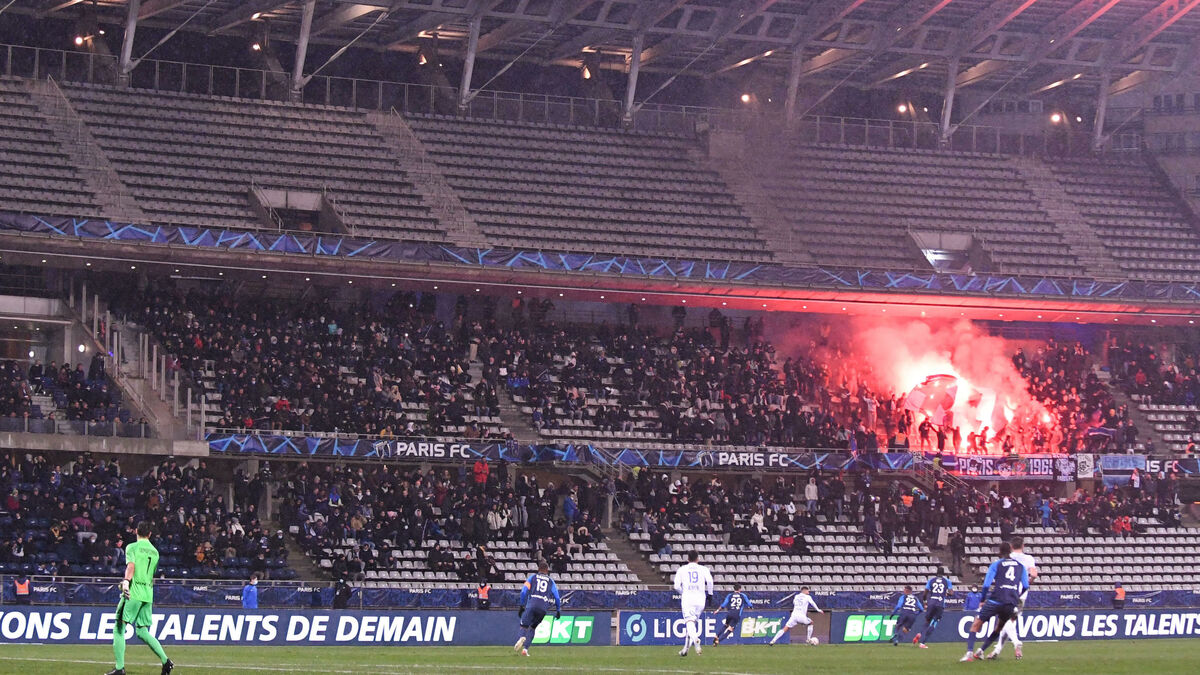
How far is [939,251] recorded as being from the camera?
58.2 meters

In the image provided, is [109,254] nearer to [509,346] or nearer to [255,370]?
[255,370]

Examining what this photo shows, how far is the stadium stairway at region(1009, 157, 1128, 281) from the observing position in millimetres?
58312

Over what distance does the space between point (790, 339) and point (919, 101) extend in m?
15.9

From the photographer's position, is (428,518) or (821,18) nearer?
(428,518)

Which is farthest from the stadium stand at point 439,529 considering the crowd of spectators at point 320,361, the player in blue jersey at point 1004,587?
the player in blue jersey at point 1004,587

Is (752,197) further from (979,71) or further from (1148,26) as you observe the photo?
(1148,26)

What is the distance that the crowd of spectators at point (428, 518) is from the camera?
40688 mm

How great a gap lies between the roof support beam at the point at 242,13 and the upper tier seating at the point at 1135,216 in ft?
100

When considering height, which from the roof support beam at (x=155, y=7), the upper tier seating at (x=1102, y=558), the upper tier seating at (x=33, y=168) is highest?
the roof support beam at (x=155, y=7)

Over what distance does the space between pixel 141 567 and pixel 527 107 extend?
4134cm

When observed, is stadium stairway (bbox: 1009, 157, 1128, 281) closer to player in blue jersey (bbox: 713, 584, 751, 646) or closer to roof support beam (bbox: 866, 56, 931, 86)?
roof support beam (bbox: 866, 56, 931, 86)

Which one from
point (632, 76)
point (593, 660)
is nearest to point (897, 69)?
point (632, 76)

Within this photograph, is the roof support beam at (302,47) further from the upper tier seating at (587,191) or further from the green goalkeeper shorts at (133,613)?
the green goalkeeper shorts at (133,613)

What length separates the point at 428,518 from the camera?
42031 mm
